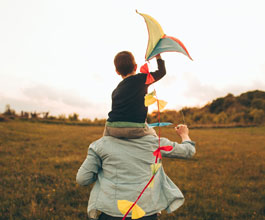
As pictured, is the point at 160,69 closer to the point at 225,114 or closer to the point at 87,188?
the point at 87,188

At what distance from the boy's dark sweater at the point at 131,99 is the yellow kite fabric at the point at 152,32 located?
1.18 feet

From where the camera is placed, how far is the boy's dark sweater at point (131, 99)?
5.69ft

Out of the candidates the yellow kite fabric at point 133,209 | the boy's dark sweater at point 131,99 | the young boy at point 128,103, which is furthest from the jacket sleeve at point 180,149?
the yellow kite fabric at point 133,209

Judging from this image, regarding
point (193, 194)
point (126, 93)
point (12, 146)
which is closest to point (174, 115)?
point (126, 93)

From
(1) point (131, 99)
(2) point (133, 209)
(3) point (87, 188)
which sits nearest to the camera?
(2) point (133, 209)

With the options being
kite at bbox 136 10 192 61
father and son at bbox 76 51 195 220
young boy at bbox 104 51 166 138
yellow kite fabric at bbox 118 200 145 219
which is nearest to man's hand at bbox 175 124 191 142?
father and son at bbox 76 51 195 220

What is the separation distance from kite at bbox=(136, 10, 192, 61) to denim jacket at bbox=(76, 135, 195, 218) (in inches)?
30.6

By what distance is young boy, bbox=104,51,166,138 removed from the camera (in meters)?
1.74

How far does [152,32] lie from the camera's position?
138cm

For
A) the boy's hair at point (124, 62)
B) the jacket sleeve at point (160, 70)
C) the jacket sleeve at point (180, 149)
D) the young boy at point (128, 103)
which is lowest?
the jacket sleeve at point (180, 149)

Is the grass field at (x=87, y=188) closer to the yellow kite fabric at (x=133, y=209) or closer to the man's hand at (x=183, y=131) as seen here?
the man's hand at (x=183, y=131)

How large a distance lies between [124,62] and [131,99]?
13.0 inches

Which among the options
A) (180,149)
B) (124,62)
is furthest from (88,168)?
(124,62)

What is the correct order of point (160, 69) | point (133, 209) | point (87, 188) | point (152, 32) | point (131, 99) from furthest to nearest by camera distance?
point (87, 188) < point (131, 99) < point (160, 69) < point (152, 32) < point (133, 209)
